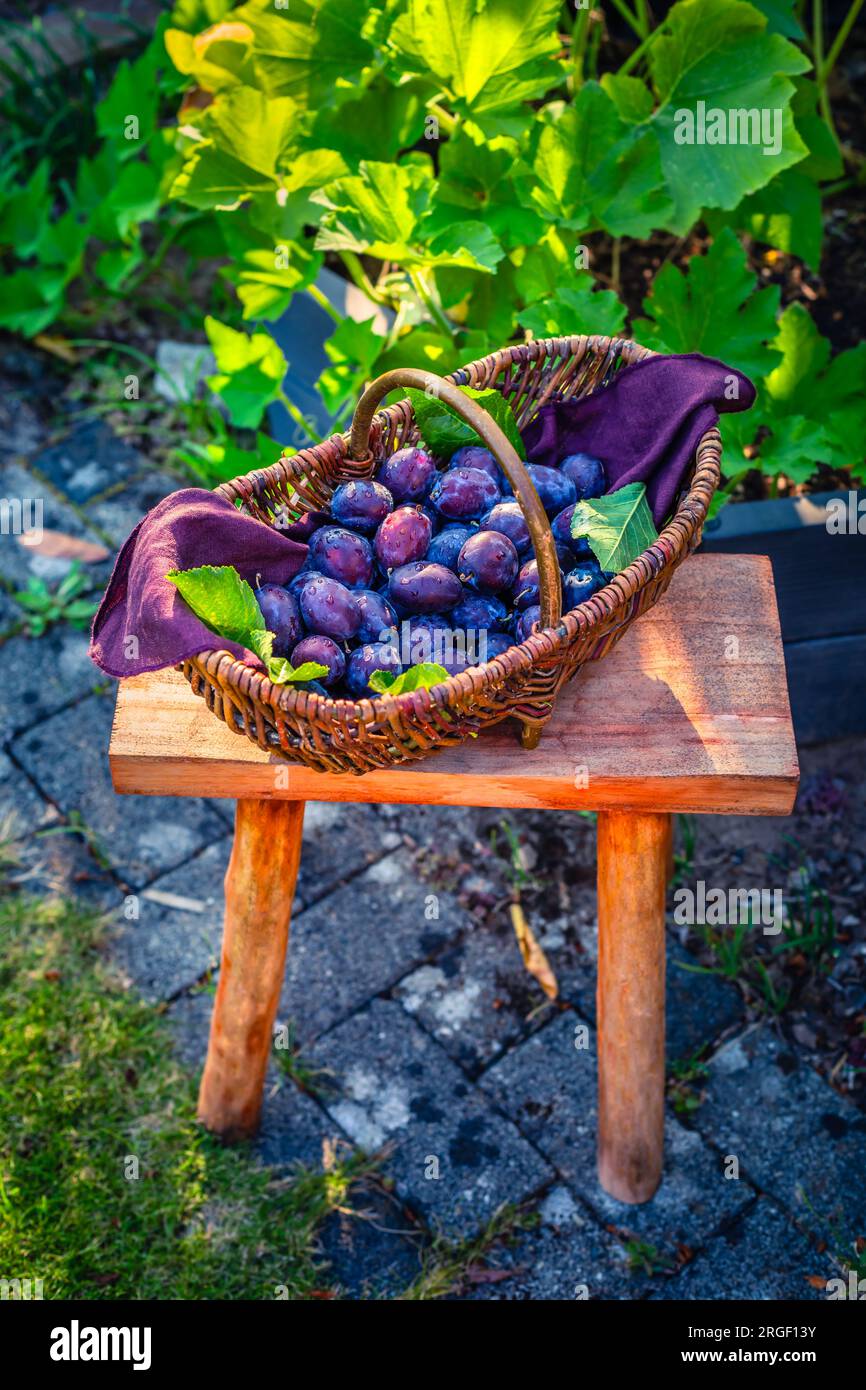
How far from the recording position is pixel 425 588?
4.79 feet

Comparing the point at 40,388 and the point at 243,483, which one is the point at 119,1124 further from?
the point at 40,388

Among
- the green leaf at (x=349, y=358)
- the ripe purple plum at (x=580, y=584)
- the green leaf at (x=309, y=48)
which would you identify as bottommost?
the ripe purple plum at (x=580, y=584)

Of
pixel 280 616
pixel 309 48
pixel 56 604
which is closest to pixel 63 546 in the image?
Answer: pixel 56 604

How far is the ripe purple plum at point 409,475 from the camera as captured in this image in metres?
1.56

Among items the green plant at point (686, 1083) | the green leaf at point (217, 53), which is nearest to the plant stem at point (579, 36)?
the green leaf at point (217, 53)

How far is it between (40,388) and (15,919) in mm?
1398

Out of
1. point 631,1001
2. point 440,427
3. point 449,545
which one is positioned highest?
point 440,427

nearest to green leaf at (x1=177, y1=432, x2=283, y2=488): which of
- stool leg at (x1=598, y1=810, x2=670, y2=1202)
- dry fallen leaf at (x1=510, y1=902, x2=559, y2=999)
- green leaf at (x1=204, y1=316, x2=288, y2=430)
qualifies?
green leaf at (x1=204, y1=316, x2=288, y2=430)

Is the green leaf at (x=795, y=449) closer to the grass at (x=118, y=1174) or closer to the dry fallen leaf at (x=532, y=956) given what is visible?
the dry fallen leaf at (x=532, y=956)

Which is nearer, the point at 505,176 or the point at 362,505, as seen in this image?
the point at 362,505

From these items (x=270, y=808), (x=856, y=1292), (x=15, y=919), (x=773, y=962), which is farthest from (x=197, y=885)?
(x=856, y=1292)

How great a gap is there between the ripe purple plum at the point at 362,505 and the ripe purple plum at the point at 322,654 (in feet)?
0.60

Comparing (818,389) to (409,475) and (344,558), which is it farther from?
(344,558)

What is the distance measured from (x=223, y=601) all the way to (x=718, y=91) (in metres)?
1.20
